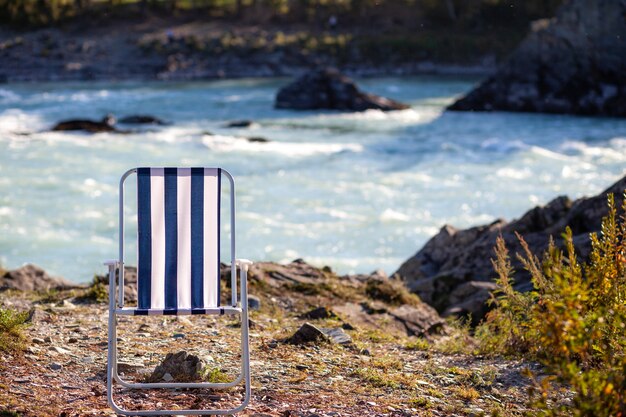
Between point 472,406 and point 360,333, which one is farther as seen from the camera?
point 360,333

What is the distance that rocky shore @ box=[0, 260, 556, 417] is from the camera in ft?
15.8

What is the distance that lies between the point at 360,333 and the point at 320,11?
51.4 meters

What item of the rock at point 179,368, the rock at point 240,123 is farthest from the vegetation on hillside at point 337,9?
the rock at point 179,368

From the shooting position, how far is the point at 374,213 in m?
16.7

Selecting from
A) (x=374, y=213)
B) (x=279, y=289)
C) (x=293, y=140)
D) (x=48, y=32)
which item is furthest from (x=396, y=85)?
(x=279, y=289)

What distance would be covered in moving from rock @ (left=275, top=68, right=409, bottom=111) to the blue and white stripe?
26.7 metres

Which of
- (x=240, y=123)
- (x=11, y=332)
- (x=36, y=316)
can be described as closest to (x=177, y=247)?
(x=11, y=332)

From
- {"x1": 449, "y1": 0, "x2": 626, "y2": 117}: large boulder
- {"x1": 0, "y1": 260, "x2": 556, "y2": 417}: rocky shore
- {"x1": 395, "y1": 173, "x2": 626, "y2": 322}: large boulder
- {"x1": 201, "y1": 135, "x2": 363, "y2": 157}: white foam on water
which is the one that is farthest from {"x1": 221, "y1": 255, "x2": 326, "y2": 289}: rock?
{"x1": 449, "y1": 0, "x2": 626, "y2": 117}: large boulder

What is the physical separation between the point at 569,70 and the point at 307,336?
1099 inches

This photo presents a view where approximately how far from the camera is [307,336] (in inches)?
243

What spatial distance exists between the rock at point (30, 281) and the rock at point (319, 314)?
80.4 inches

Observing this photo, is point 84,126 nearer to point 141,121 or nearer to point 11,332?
point 141,121

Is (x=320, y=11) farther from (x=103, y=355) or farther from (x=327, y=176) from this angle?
(x=103, y=355)

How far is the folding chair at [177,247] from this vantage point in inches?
183
